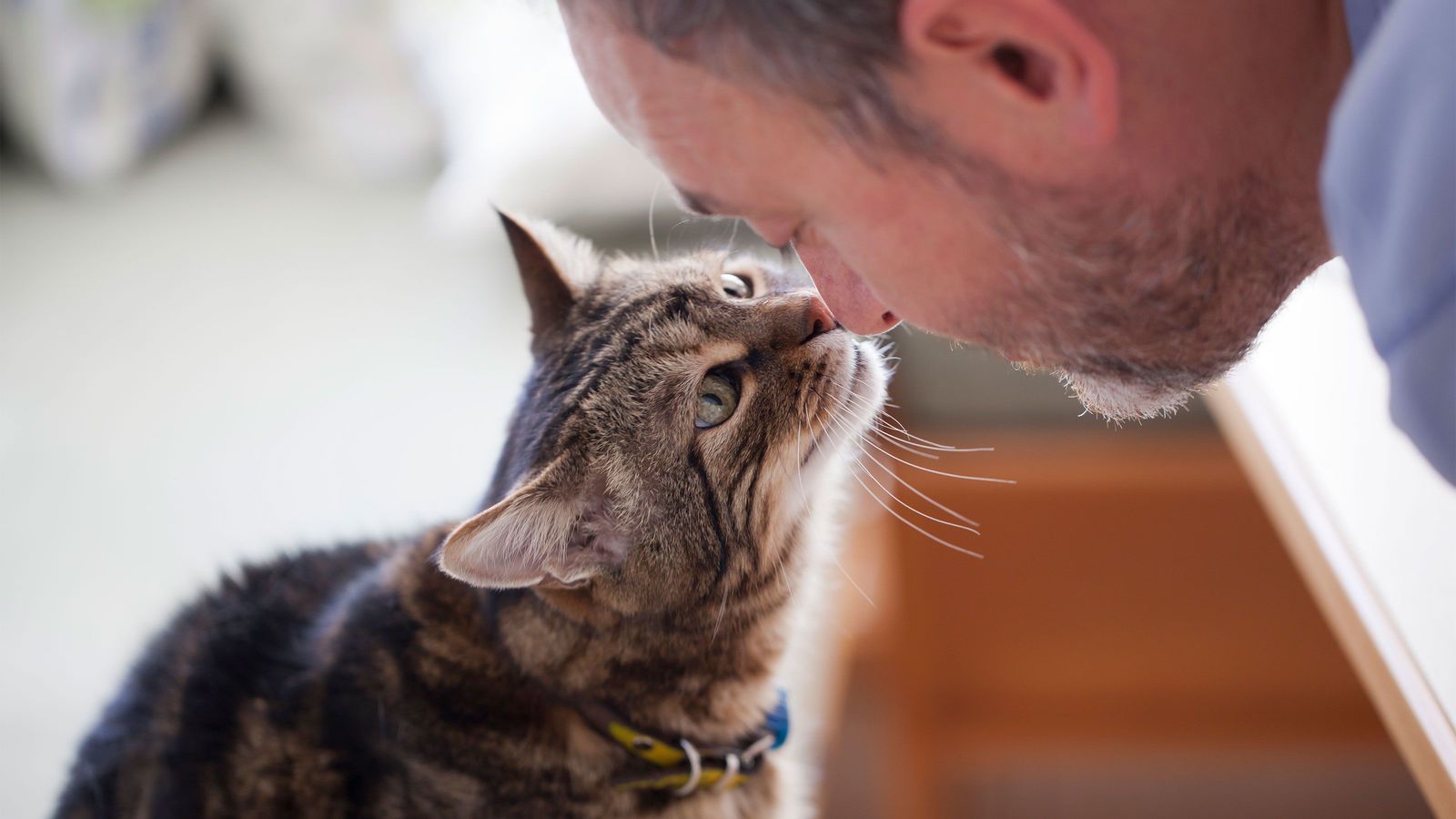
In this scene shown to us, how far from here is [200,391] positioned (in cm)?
180

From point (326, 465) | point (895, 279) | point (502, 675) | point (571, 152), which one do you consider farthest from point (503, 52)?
point (895, 279)

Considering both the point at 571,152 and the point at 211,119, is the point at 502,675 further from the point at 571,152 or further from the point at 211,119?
the point at 211,119

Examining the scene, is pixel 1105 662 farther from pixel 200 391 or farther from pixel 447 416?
pixel 200 391

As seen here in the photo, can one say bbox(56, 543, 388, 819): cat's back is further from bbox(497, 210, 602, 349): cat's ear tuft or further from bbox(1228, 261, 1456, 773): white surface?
bbox(1228, 261, 1456, 773): white surface

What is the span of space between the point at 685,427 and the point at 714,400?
42 millimetres

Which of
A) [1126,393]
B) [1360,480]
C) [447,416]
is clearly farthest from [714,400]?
[447,416]

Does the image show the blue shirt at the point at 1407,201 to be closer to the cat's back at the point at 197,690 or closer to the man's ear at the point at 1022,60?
the man's ear at the point at 1022,60

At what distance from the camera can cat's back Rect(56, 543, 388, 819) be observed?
1.06m

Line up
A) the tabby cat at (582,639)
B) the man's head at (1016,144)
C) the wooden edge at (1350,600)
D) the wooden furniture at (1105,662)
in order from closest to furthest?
the man's head at (1016,144), the wooden edge at (1350,600), the tabby cat at (582,639), the wooden furniture at (1105,662)

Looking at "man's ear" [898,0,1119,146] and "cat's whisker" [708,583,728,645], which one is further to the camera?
"cat's whisker" [708,583,728,645]

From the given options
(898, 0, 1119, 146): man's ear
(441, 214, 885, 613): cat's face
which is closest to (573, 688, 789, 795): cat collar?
(441, 214, 885, 613): cat's face

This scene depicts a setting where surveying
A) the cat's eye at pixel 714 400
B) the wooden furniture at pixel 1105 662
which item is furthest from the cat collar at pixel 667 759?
the wooden furniture at pixel 1105 662

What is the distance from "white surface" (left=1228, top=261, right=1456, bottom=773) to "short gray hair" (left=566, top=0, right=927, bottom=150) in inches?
17.6

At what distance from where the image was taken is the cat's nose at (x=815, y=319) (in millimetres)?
1104
